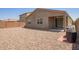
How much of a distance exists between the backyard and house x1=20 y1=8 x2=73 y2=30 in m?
0.16

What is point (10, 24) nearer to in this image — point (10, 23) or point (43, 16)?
point (10, 23)

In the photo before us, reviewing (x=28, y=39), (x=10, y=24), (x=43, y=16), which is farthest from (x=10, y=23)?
(x=43, y=16)

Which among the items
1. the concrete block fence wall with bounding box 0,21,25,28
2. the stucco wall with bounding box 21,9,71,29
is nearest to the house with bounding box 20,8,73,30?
the stucco wall with bounding box 21,9,71,29

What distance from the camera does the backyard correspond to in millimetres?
4258

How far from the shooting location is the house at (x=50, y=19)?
4.23 metres

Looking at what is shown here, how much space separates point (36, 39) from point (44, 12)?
0.65m

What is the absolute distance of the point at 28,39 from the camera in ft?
14.3

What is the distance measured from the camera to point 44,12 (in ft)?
14.7

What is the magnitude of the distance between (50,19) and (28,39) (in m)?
0.71

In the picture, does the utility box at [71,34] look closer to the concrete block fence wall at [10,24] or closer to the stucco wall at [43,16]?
the stucco wall at [43,16]

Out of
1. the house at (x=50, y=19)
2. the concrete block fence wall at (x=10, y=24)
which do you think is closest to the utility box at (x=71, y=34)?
the house at (x=50, y=19)

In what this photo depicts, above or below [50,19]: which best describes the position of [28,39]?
below

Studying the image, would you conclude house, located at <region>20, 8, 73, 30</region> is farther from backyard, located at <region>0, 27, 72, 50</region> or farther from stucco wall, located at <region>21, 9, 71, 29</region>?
backyard, located at <region>0, 27, 72, 50</region>

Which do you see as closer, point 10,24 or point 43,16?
point 10,24
